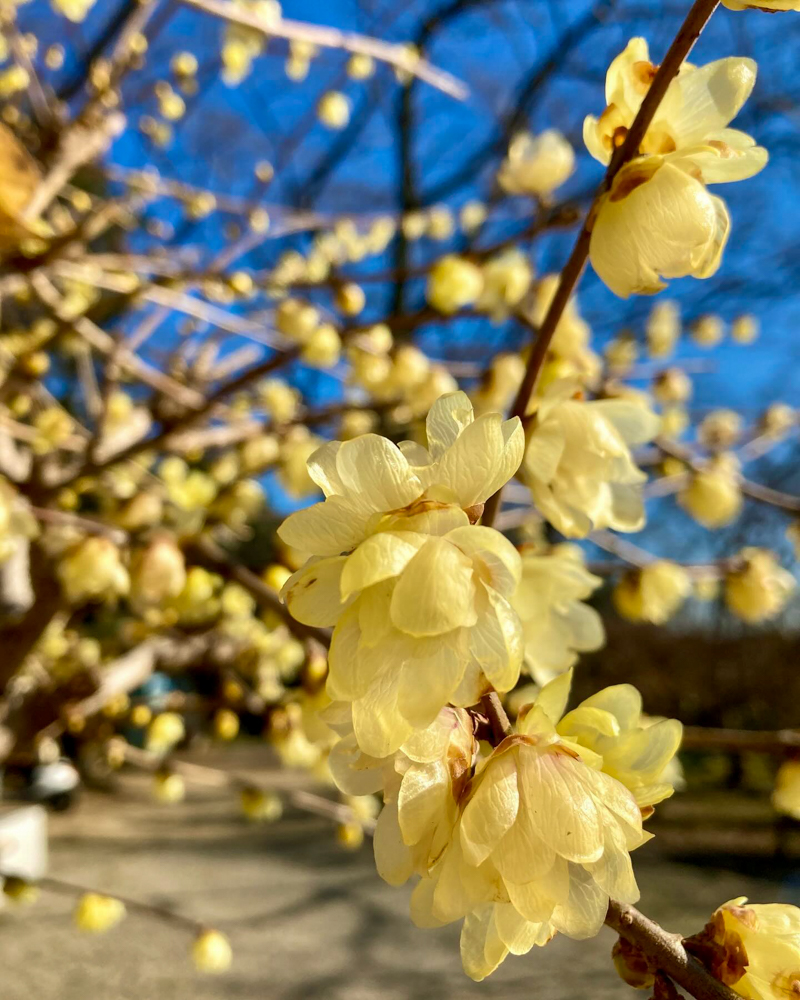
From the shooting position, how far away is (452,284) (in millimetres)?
815

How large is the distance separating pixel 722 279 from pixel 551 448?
365 centimetres

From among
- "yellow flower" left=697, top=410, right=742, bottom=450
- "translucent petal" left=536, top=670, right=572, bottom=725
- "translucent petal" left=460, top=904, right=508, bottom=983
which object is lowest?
"yellow flower" left=697, top=410, right=742, bottom=450

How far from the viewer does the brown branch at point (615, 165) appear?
252 millimetres

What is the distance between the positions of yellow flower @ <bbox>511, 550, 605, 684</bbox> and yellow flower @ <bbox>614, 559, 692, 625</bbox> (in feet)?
1.16

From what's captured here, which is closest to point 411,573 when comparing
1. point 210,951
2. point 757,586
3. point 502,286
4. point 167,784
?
point 757,586

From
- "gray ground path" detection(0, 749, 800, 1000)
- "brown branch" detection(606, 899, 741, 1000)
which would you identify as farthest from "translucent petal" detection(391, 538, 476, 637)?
"gray ground path" detection(0, 749, 800, 1000)

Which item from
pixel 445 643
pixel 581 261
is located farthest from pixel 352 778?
pixel 581 261

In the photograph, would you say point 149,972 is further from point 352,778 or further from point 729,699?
point 729,699

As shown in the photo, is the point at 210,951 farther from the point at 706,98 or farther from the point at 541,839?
the point at 706,98

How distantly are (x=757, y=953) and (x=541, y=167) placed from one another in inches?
22.4

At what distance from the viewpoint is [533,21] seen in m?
3.27

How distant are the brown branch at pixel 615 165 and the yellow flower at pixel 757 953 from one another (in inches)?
7.2

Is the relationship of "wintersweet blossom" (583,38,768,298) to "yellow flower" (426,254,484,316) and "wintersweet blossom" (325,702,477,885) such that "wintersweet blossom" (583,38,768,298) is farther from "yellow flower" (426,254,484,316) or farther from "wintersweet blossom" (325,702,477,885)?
"yellow flower" (426,254,484,316)

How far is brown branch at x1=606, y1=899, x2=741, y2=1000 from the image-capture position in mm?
225
